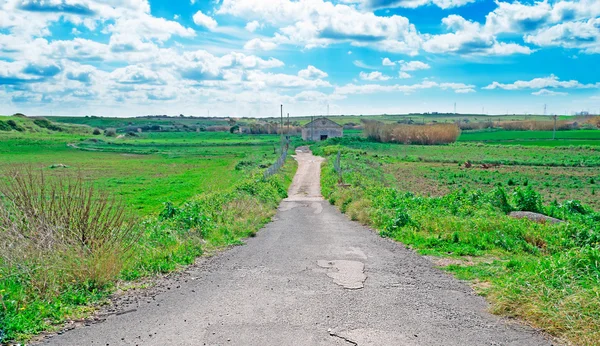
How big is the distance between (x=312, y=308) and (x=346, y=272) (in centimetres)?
256

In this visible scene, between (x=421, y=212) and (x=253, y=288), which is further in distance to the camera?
(x=421, y=212)

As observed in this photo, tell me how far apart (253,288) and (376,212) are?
9.19m

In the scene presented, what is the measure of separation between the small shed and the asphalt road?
3247 inches

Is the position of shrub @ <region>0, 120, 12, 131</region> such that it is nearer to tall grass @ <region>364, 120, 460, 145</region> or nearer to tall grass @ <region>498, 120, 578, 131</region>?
tall grass @ <region>364, 120, 460, 145</region>

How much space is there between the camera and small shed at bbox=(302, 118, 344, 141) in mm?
94250

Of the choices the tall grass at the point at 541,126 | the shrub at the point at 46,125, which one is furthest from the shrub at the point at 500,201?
the shrub at the point at 46,125

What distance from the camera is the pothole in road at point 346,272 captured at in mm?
9273

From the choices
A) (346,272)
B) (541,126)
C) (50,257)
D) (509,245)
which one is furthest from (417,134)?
(50,257)

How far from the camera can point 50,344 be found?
6.25 metres

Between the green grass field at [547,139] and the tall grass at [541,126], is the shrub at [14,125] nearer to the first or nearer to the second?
the green grass field at [547,139]

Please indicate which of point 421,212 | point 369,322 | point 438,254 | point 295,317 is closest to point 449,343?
point 369,322

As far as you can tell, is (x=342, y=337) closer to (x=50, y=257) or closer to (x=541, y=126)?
(x=50, y=257)

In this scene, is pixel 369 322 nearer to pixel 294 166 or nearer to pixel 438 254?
pixel 438 254

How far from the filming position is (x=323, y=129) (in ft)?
312
